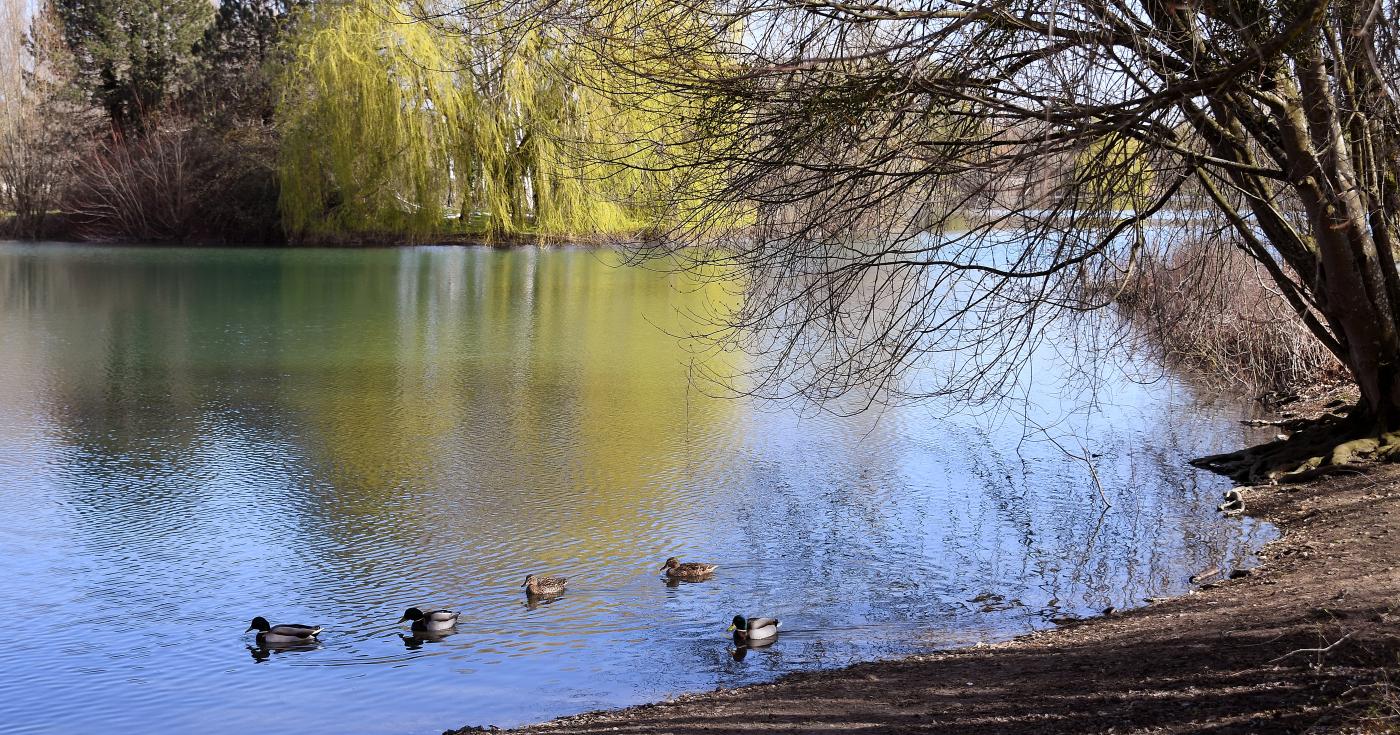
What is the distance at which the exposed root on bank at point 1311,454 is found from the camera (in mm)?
7622

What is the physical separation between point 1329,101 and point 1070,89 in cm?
207

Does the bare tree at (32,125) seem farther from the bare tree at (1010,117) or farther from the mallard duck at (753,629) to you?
the mallard duck at (753,629)

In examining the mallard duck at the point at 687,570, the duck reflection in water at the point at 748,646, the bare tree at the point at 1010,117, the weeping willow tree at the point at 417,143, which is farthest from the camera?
the weeping willow tree at the point at 417,143

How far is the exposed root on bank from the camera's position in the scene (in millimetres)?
7622

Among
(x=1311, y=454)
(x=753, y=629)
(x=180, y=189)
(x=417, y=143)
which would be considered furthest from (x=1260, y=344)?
(x=180, y=189)

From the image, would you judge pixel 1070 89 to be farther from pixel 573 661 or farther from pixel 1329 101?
pixel 573 661

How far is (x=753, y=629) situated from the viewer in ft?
17.7

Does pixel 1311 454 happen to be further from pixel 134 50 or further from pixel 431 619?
pixel 134 50

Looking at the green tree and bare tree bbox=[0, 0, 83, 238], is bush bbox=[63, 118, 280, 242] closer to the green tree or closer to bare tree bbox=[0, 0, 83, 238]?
bare tree bbox=[0, 0, 83, 238]

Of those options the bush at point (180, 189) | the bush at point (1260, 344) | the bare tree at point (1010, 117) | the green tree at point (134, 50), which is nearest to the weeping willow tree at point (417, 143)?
the bush at point (180, 189)

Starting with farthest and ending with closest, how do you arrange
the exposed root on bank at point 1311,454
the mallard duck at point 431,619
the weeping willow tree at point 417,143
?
the weeping willow tree at point 417,143 < the exposed root on bank at point 1311,454 < the mallard duck at point 431,619

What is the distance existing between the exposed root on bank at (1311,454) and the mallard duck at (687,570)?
157 inches

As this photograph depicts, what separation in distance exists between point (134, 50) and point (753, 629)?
3594cm

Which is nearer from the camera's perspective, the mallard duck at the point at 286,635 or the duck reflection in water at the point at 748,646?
the duck reflection in water at the point at 748,646
